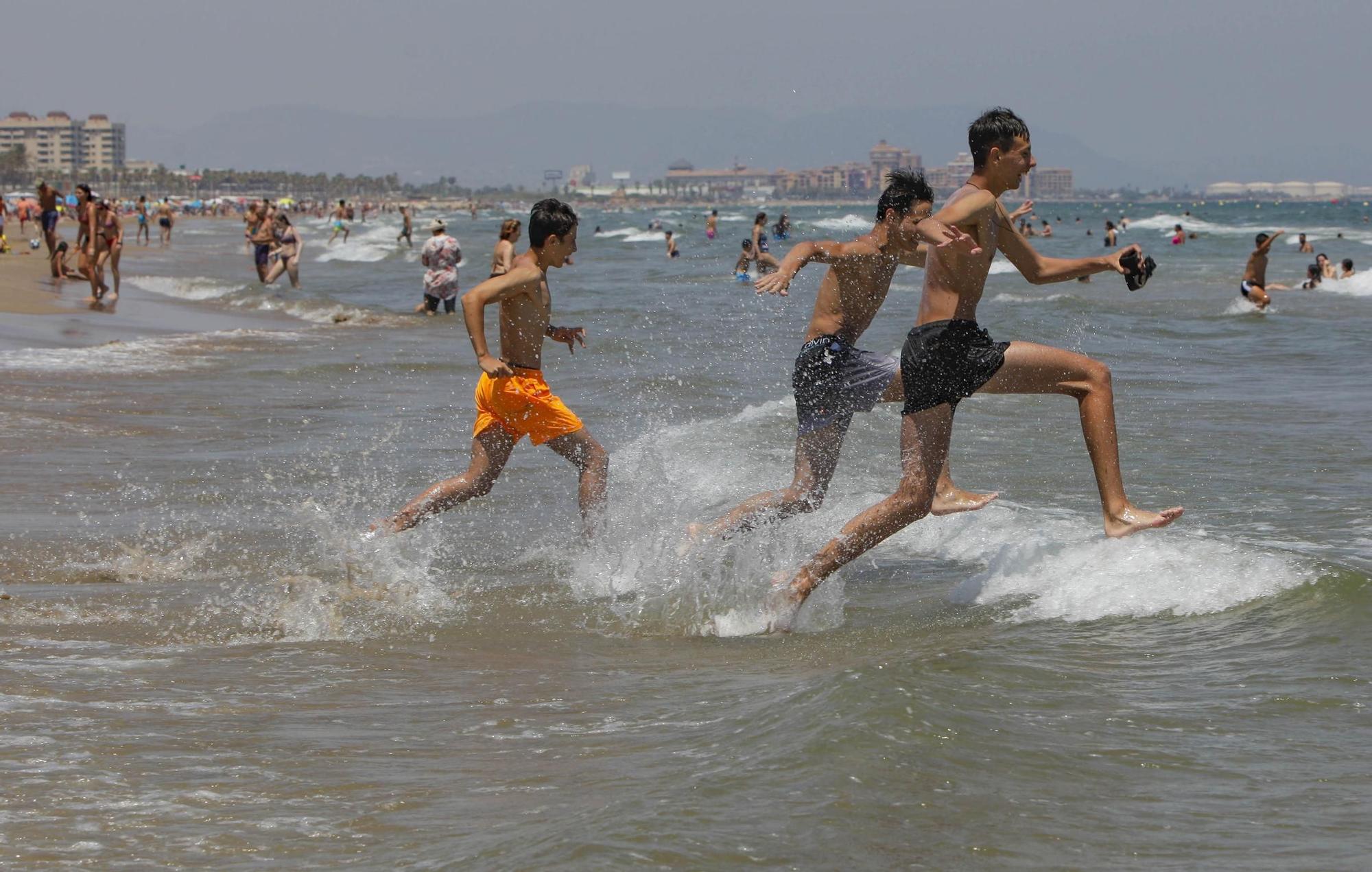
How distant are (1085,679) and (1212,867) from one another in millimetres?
1427

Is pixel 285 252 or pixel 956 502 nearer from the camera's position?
pixel 956 502

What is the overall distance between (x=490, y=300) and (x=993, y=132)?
219cm

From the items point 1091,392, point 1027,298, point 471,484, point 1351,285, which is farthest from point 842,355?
point 1351,285

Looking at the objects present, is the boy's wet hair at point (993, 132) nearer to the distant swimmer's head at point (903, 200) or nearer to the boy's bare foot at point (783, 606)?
the distant swimmer's head at point (903, 200)

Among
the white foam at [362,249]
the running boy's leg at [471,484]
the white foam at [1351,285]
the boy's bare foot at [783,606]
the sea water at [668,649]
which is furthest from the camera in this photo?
the white foam at [362,249]

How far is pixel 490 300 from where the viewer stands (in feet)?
20.4

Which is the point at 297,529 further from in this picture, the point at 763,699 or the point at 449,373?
the point at 449,373

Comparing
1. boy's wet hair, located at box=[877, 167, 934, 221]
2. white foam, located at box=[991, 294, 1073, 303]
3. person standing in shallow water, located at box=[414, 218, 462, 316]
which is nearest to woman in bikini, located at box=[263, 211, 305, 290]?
person standing in shallow water, located at box=[414, 218, 462, 316]

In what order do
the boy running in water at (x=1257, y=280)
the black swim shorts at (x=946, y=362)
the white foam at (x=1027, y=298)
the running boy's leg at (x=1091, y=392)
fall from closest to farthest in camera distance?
the black swim shorts at (x=946, y=362), the running boy's leg at (x=1091, y=392), the boy running in water at (x=1257, y=280), the white foam at (x=1027, y=298)

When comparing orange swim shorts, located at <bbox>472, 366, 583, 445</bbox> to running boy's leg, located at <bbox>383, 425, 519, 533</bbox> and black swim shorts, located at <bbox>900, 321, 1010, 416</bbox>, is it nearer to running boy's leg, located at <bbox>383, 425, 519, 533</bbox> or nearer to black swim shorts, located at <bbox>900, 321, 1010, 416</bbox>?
running boy's leg, located at <bbox>383, 425, 519, 533</bbox>

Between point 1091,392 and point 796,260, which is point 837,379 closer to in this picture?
point 796,260

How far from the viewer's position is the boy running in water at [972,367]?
5.18m

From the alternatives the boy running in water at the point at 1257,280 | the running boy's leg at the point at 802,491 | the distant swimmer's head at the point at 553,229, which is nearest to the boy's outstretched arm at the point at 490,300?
the distant swimmer's head at the point at 553,229

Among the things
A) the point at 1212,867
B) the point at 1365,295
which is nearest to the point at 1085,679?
the point at 1212,867
